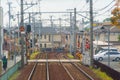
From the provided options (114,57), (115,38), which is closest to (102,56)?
(114,57)

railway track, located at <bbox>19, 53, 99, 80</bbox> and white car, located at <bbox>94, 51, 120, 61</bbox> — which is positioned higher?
white car, located at <bbox>94, 51, 120, 61</bbox>

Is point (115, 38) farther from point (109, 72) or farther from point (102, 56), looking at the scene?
point (109, 72)

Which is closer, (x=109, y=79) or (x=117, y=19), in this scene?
(x=109, y=79)

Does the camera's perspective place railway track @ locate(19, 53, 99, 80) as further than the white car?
No

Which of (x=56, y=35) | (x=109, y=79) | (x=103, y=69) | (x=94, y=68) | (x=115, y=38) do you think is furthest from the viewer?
(x=56, y=35)

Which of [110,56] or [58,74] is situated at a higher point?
[110,56]

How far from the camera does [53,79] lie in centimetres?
3319

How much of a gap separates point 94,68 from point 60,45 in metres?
119

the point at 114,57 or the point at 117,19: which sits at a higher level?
the point at 117,19

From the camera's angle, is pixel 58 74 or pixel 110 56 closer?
pixel 58 74

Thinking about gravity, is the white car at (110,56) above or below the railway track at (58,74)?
above

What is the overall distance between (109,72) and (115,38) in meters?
72.1

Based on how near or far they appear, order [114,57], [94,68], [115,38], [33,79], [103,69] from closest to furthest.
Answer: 1. [33,79]
2. [103,69]
3. [94,68]
4. [114,57]
5. [115,38]

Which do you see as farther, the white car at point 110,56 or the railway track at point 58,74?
the white car at point 110,56
